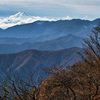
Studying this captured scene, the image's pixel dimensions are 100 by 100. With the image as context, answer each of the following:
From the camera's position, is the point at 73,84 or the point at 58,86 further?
the point at 73,84

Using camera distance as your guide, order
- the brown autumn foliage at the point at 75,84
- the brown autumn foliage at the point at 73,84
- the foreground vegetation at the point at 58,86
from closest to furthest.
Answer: the foreground vegetation at the point at 58,86 → the brown autumn foliage at the point at 75,84 → the brown autumn foliage at the point at 73,84

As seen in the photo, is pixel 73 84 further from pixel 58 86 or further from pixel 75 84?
pixel 58 86

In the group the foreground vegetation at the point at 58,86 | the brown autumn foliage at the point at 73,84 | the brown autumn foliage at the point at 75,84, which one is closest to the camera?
the foreground vegetation at the point at 58,86

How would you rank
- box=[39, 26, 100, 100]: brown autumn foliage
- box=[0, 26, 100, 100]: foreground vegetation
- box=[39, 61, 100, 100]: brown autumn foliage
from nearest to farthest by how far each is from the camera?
box=[0, 26, 100, 100]: foreground vegetation
box=[39, 61, 100, 100]: brown autumn foliage
box=[39, 26, 100, 100]: brown autumn foliage

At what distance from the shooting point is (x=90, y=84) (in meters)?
16.3

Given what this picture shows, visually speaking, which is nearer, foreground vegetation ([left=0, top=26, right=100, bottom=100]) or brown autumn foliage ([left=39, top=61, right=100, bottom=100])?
foreground vegetation ([left=0, top=26, right=100, bottom=100])

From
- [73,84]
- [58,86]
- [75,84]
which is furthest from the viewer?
[73,84]

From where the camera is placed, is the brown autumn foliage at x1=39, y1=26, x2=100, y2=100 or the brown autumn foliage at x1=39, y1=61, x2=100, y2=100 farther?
the brown autumn foliage at x1=39, y1=26, x2=100, y2=100

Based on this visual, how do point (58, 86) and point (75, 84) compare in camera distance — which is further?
point (75, 84)

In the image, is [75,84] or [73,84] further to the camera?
[73,84]

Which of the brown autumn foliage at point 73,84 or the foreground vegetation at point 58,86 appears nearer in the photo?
the foreground vegetation at point 58,86

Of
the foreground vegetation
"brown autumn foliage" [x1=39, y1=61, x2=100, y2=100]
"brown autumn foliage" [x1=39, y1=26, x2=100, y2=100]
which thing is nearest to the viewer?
the foreground vegetation

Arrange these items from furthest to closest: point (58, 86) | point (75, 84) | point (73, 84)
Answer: point (73, 84), point (75, 84), point (58, 86)

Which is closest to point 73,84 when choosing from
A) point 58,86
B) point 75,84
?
point 75,84
